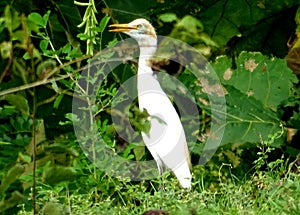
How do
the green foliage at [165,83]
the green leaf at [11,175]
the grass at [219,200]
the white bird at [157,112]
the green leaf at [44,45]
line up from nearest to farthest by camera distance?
the green leaf at [11,175] < the grass at [219,200] < the green leaf at [44,45] < the green foliage at [165,83] < the white bird at [157,112]

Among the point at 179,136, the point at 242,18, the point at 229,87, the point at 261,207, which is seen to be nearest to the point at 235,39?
the point at 242,18

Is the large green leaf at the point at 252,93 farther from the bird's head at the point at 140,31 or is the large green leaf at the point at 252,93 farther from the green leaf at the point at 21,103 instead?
the green leaf at the point at 21,103

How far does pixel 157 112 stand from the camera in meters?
5.05

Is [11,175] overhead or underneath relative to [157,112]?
underneath

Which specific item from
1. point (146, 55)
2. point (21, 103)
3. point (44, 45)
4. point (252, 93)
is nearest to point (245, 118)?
point (252, 93)

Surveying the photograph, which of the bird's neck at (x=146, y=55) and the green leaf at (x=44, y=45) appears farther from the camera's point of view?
the bird's neck at (x=146, y=55)

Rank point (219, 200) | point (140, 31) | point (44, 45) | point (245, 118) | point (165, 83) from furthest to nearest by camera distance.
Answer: point (165, 83)
point (245, 118)
point (140, 31)
point (44, 45)
point (219, 200)

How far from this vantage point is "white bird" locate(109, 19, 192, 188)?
5.09m

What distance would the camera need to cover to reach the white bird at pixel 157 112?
16.7ft

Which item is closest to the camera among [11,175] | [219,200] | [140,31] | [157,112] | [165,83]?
[11,175]

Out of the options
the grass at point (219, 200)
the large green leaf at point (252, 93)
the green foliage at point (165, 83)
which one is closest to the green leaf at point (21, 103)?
the grass at point (219, 200)

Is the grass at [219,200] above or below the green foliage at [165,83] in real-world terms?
below

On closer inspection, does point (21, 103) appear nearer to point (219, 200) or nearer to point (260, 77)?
point (219, 200)

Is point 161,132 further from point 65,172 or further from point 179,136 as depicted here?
point 65,172
